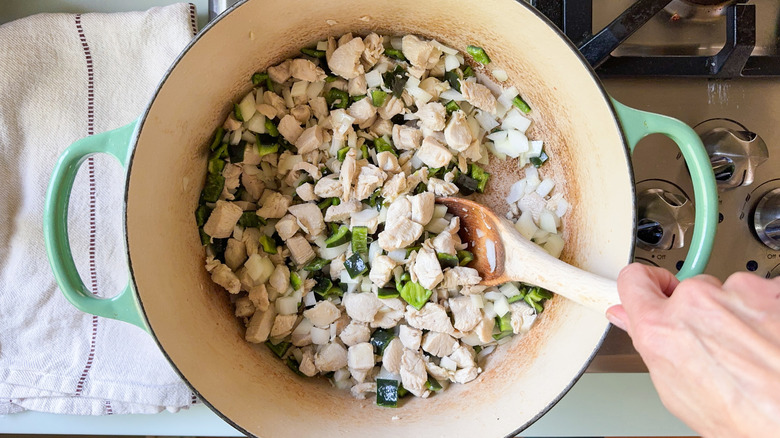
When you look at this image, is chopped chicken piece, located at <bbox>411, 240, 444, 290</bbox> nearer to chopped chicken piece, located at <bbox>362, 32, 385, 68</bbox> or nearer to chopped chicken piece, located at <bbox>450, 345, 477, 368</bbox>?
chopped chicken piece, located at <bbox>450, 345, 477, 368</bbox>

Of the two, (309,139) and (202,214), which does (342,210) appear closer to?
(309,139)

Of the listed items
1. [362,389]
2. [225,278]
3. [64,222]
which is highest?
[64,222]

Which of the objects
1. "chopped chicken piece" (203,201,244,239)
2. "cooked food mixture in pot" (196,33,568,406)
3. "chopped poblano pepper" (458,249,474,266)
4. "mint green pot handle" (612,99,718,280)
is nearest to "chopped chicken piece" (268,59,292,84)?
"cooked food mixture in pot" (196,33,568,406)

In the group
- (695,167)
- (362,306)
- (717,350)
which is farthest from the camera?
(362,306)

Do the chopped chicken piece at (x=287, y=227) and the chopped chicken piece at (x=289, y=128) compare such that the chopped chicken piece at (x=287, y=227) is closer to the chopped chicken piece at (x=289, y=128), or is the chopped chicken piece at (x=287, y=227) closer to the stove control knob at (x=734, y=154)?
the chopped chicken piece at (x=289, y=128)

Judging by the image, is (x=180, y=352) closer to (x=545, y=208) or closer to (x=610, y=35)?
(x=545, y=208)

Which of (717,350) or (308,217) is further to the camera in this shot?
(308,217)

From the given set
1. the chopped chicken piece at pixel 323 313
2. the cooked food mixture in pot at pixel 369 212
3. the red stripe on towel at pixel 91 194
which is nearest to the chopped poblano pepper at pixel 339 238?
the cooked food mixture in pot at pixel 369 212

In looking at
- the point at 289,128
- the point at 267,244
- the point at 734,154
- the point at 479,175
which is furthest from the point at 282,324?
the point at 734,154
